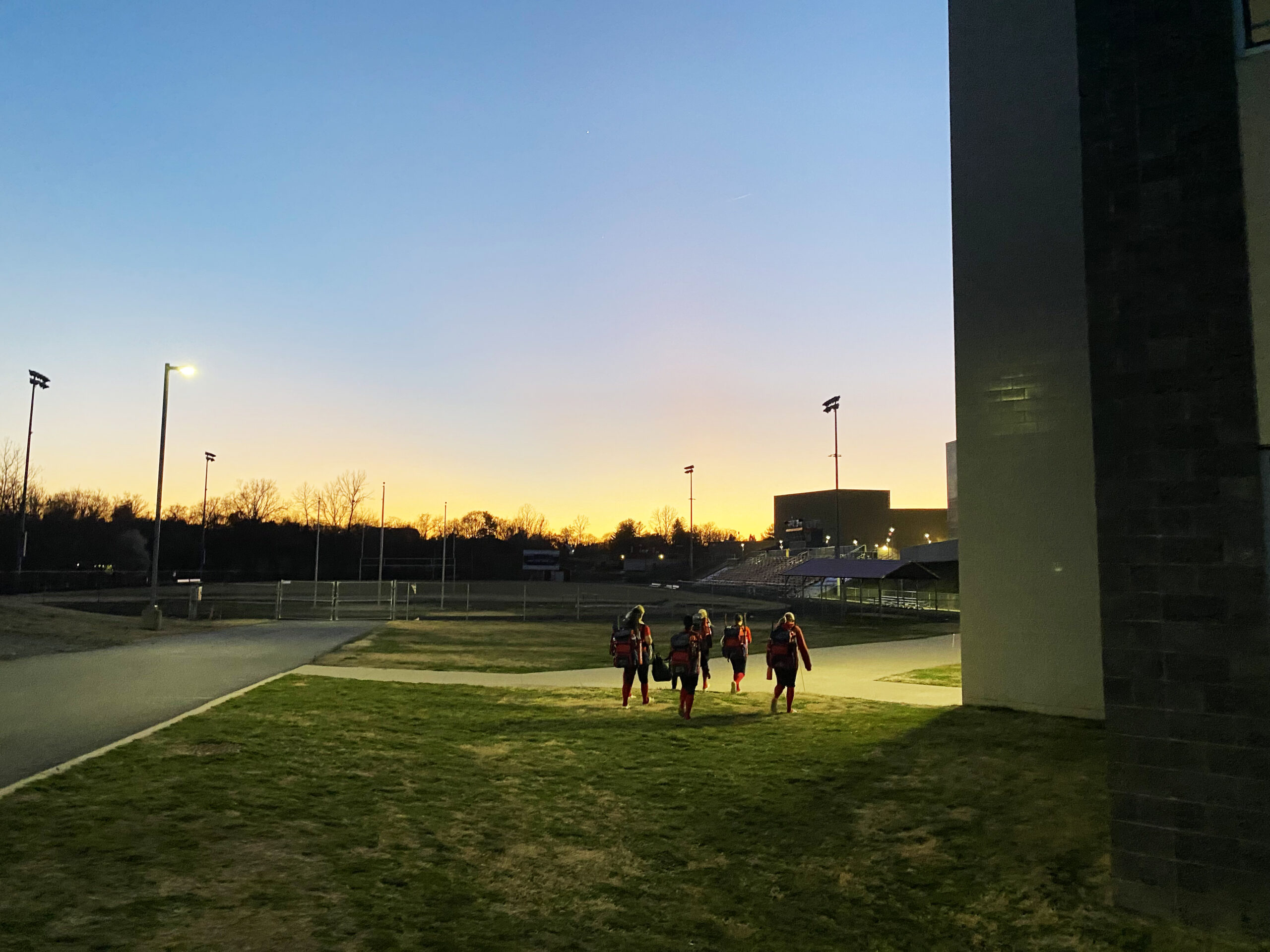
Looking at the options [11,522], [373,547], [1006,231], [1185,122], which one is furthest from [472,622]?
[373,547]

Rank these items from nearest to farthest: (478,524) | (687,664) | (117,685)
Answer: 1. (687,664)
2. (117,685)
3. (478,524)

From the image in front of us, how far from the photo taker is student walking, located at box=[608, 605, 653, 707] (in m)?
13.9

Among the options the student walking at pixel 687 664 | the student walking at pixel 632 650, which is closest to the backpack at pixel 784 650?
the student walking at pixel 687 664

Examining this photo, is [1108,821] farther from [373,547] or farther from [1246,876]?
[373,547]

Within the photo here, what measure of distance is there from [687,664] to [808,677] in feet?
18.7

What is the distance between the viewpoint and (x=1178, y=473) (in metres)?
6.07

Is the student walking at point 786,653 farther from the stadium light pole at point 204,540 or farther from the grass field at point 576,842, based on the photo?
the stadium light pole at point 204,540

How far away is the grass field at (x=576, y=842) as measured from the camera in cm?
559

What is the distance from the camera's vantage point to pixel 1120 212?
21.7ft

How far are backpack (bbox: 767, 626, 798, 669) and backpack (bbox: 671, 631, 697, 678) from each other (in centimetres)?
129

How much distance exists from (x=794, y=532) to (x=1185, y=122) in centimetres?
10809

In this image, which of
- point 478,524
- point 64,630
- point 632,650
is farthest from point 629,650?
point 478,524

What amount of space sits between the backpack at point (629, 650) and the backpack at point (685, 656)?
3.22 feet

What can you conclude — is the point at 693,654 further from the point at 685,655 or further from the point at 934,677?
the point at 934,677
